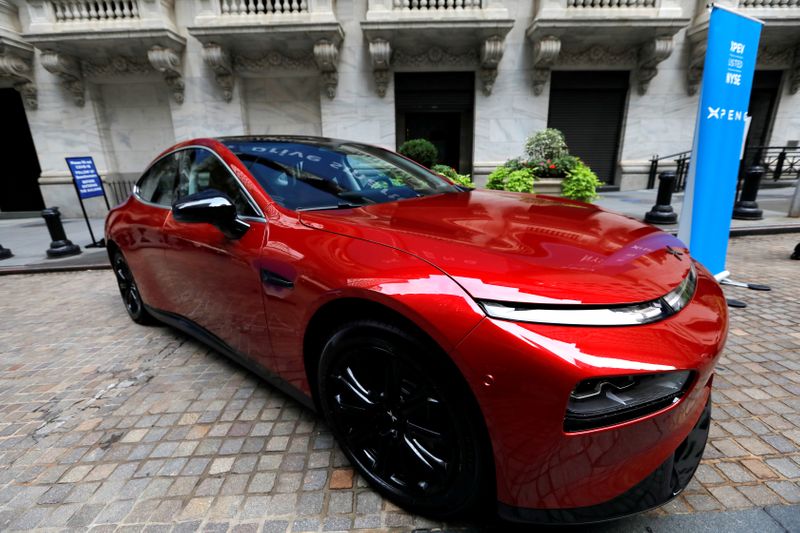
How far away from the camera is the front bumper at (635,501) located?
1183 millimetres

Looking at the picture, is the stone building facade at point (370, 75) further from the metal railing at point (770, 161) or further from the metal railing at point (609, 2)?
the metal railing at point (770, 161)

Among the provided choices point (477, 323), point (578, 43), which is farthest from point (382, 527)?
point (578, 43)

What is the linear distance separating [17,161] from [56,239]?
9333mm

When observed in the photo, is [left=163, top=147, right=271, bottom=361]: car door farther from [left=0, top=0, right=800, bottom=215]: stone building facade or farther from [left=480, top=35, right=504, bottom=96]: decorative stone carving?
[left=480, top=35, right=504, bottom=96]: decorative stone carving

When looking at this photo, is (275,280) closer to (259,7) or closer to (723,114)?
(723,114)

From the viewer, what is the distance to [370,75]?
37.5ft

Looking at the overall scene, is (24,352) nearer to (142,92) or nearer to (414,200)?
(414,200)

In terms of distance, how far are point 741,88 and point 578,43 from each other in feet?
29.0

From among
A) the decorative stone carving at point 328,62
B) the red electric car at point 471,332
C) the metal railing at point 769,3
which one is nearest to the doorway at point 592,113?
the metal railing at point 769,3

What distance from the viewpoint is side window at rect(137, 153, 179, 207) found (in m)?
2.88

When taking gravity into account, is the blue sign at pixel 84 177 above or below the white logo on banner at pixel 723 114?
below

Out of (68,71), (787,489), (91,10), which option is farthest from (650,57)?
(68,71)

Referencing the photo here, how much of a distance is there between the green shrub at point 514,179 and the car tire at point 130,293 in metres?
5.18

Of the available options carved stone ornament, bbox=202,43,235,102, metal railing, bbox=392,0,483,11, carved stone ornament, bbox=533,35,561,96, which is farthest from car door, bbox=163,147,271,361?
carved stone ornament, bbox=533,35,561,96
